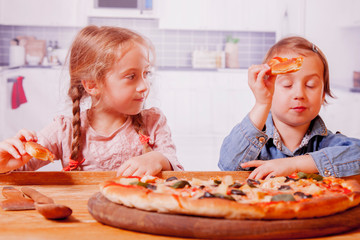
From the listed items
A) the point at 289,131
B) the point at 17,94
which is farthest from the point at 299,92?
the point at 17,94

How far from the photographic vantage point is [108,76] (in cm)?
160

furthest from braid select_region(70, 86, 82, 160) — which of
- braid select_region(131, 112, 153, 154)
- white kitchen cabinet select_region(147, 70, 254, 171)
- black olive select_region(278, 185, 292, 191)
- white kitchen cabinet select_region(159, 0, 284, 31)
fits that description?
white kitchen cabinet select_region(159, 0, 284, 31)

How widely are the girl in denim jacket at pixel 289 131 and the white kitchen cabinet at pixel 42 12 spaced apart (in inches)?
163

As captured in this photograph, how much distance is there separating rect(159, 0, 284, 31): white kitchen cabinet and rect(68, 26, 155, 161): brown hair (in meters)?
3.82

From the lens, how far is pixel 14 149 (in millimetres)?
1252

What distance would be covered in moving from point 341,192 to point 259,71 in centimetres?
47

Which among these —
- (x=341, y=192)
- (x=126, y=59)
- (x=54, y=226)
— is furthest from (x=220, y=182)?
(x=126, y=59)

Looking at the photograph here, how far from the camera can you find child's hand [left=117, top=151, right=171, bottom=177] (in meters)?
1.29

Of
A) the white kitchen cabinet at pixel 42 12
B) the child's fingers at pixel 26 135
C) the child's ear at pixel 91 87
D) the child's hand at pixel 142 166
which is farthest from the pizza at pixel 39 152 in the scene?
the white kitchen cabinet at pixel 42 12

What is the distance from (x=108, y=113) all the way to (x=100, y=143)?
0.12 meters

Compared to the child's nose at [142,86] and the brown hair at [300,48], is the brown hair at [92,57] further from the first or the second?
the brown hair at [300,48]

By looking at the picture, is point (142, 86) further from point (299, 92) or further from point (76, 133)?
point (299, 92)

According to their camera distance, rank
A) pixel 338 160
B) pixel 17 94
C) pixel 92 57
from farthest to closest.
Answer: pixel 17 94 → pixel 92 57 → pixel 338 160

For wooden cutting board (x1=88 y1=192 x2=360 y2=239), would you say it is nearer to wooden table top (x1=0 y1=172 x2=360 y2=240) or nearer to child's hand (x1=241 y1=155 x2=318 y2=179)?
wooden table top (x1=0 y1=172 x2=360 y2=240)
